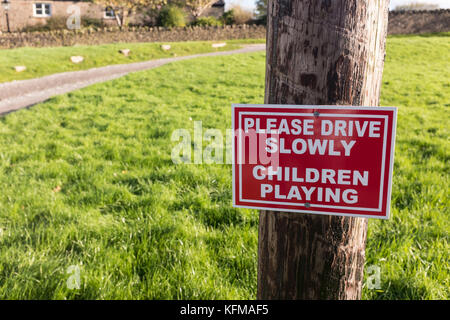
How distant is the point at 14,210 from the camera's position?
3.35 m

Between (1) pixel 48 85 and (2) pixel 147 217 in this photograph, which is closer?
(2) pixel 147 217

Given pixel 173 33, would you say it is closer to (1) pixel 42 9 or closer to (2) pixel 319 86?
(1) pixel 42 9

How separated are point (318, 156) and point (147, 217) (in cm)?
216

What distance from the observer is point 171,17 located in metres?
32.8

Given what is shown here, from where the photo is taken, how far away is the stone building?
32062mm

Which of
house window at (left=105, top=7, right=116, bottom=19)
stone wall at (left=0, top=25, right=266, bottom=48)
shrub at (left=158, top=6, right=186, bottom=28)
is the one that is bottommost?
stone wall at (left=0, top=25, right=266, bottom=48)

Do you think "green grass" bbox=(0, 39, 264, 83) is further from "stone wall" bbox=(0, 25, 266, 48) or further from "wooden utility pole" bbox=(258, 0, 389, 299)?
"wooden utility pole" bbox=(258, 0, 389, 299)

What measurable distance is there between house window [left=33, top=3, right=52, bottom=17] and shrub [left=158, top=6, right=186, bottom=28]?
11174 mm

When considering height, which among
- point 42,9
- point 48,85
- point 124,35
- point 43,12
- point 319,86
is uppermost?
point 42,9

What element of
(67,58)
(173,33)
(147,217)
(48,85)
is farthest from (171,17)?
(147,217)

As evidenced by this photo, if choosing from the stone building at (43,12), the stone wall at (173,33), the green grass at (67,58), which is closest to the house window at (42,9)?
the stone building at (43,12)

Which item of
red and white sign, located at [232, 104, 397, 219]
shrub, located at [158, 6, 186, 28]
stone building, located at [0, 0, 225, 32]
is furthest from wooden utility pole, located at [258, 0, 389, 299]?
stone building, located at [0, 0, 225, 32]

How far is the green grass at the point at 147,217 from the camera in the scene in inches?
92.6

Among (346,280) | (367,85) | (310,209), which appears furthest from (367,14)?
(346,280)
